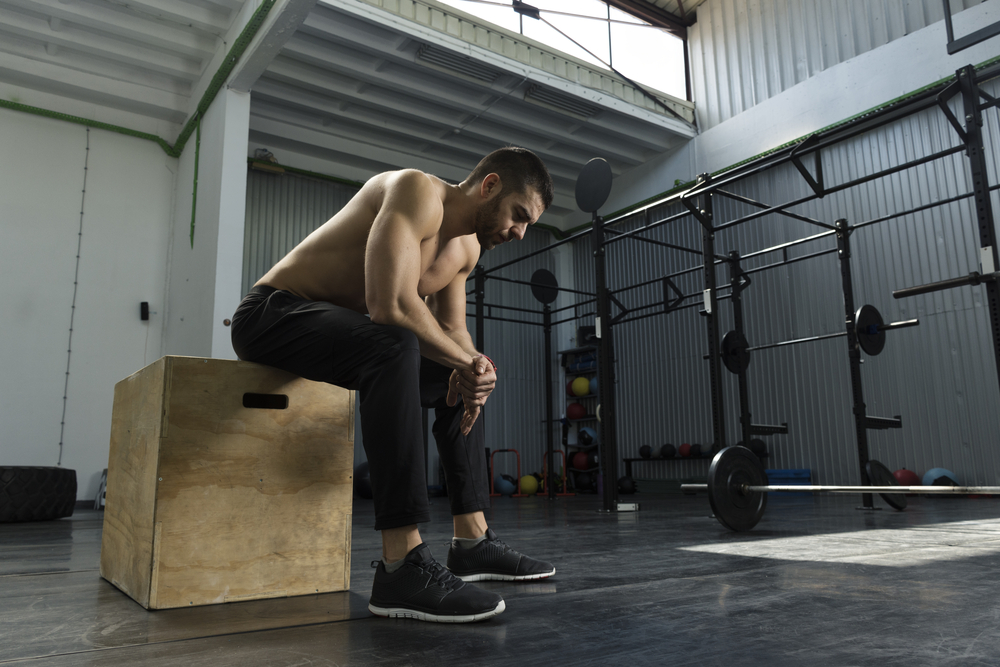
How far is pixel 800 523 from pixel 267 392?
2.76m

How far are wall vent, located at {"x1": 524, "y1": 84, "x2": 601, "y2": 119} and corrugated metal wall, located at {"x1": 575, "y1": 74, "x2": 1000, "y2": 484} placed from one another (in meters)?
1.93

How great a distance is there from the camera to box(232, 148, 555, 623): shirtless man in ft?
3.95

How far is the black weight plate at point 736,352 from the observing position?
433cm

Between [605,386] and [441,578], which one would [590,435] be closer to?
[605,386]

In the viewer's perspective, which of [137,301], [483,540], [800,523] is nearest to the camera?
[483,540]

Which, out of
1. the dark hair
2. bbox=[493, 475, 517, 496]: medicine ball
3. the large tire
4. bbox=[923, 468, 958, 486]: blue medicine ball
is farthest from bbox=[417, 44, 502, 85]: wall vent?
the dark hair

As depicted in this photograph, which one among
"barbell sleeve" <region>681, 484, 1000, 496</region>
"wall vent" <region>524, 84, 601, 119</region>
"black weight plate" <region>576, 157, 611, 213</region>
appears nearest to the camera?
"barbell sleeve" <region>681, 484, 1000, 496</region>

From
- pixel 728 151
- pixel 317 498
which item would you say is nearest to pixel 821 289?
pixel 728 151

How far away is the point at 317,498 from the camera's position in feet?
4.64

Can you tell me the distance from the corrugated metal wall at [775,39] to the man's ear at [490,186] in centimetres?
673

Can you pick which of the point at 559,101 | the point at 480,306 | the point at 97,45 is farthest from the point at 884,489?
the point at 97,45

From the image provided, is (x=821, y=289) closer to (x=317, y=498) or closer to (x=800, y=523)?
(x=800, y=523)

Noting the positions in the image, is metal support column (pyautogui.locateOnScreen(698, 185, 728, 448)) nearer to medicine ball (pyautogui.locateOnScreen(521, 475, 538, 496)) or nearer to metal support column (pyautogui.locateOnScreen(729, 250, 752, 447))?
metal support column (pyautogui.locateOnScreen(729, 250, 752, 447))

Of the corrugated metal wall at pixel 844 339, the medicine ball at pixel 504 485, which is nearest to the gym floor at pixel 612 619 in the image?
the corrugated metal wall at pixel 844 339
